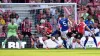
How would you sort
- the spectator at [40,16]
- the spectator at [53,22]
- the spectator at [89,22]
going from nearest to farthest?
1. the spectator at [53,22]
2. the spectator at [89,22]
3. the spectator at [40,16]

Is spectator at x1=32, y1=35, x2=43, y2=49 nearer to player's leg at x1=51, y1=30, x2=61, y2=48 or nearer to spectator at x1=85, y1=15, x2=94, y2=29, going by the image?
player's leg at x1=51, y1=30, x2=61, y2=48

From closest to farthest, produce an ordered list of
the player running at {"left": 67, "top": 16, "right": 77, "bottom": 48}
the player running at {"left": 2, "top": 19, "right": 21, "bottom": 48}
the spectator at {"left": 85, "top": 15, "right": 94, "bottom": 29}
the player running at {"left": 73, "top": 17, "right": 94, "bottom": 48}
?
1. the player running at {"left": 2, "top": 19, "right": 21, "bottom": 48}
2. the player running at {"left": 73, "top": 17, "right": 94, "bottom": 48}
3. the player running at {"left": 67, "top": 16, "right": 77, "bottom": 48}
4. the spectator at {"left": 85, "top": 15, "right": 94, "bottom": 29}

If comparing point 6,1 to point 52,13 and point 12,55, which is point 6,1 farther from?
point 12,55

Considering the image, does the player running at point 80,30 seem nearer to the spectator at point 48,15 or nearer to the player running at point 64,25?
the player running at point 64,25

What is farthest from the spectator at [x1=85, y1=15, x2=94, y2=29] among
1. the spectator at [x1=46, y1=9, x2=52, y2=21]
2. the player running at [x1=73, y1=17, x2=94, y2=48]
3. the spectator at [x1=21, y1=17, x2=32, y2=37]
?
the spectator at [x1=21, y1=17, x2=32, y2=37]

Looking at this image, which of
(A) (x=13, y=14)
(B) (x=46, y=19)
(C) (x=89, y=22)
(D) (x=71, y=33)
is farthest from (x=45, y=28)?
(C) (x=89, y=22)

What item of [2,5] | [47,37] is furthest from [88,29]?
[2,5]

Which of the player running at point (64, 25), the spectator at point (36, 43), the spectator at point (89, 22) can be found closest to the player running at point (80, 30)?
the player running at point (64, 25)

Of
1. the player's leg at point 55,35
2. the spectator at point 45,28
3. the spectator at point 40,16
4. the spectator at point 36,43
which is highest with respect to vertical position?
the spectator at point 40,16

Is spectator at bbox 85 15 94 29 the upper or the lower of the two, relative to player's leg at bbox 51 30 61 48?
upper

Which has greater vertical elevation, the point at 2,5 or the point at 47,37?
the point at 2,5

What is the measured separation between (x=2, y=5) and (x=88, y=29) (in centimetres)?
573

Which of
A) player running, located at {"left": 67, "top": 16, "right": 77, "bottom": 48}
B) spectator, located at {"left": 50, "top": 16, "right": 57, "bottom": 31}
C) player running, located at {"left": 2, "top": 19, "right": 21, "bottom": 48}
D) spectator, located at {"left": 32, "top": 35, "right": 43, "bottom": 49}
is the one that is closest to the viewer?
player running, located at {"left": 2, "top": 19, "right": 21, "bottom": 48}

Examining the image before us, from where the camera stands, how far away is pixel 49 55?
54.7 ft
